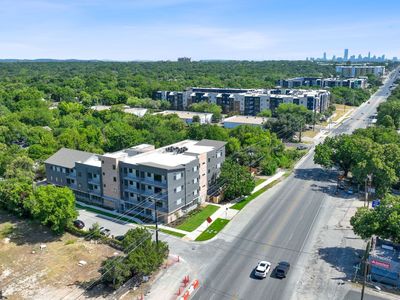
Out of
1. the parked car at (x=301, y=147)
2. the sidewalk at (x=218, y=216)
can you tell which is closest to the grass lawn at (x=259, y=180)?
the sidewalk at (x=218, y=216)

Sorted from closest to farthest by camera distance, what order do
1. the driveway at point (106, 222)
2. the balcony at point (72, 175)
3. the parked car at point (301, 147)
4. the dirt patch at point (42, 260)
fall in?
1. the dirt patch at point (42, 260)
2. the driveway at point (106, 222)
3. the balcony at point (72, 175)
4. the parked car at point (301, 147)

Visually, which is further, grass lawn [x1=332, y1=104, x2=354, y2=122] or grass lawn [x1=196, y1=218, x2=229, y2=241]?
grass lawn [x1=332, y1=104, x2=354, y2=122]

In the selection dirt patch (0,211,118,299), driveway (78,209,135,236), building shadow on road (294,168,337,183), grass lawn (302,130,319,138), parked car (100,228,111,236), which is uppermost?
grass lawn (302,130,319,138)

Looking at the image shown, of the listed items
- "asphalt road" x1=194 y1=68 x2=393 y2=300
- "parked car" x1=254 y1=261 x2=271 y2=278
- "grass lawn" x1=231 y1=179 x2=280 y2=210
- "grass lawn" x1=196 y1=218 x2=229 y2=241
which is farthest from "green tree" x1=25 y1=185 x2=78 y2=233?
"parked car" x1=254 y1=261 x2=271 y2=278

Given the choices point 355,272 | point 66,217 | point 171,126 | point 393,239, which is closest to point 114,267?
point 66,217

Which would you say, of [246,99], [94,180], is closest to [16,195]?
[94,180]

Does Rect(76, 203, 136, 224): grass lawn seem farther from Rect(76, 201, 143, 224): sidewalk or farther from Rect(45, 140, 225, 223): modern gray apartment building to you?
Rect(45, 140, 225, 223): modern gray apartment building

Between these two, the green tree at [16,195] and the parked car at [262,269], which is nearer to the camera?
the parked car at [262,269]

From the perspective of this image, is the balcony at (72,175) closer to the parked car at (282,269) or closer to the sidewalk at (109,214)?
the sidewalk at (109,214)
